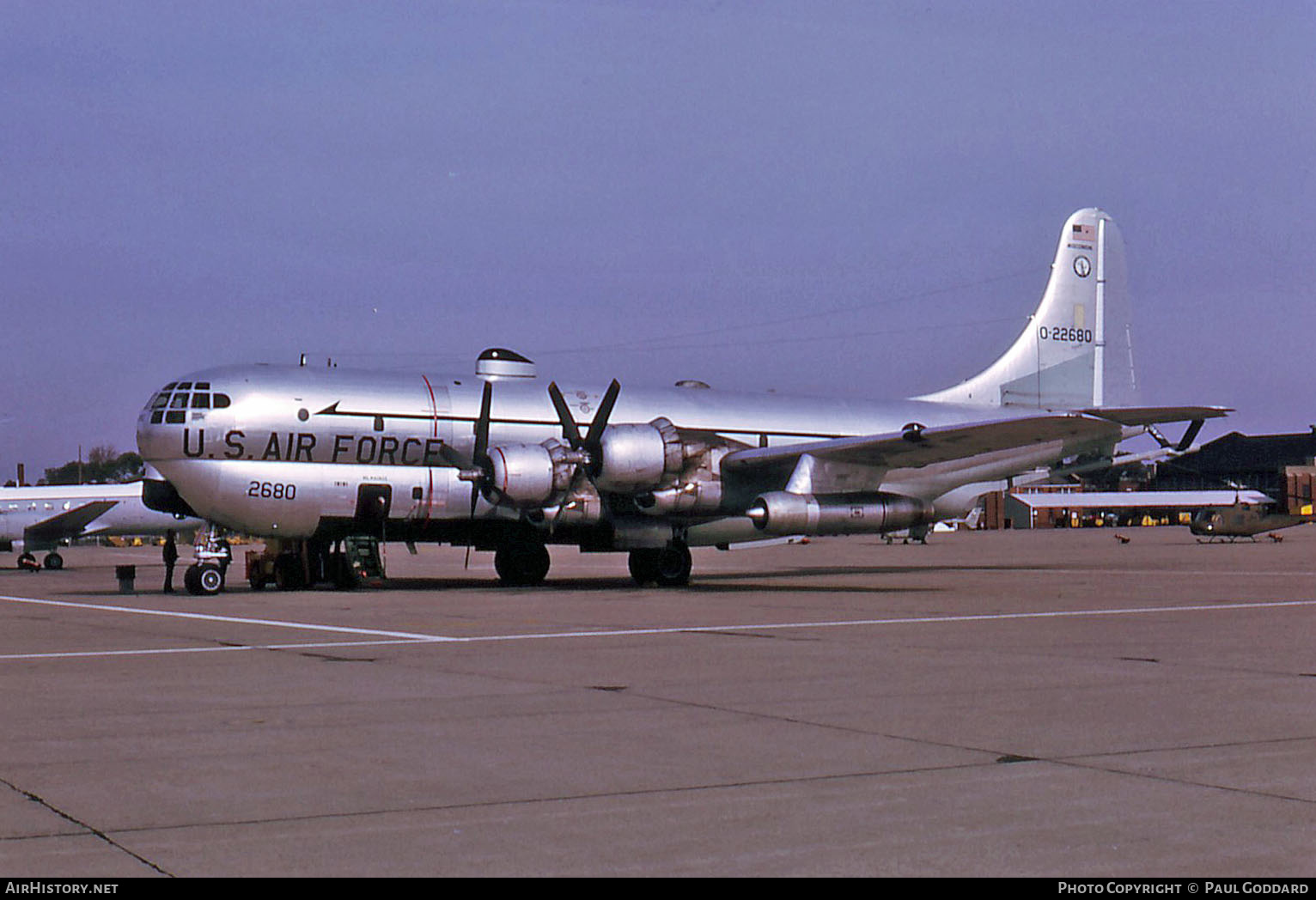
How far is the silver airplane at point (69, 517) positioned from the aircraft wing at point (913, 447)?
109 ft

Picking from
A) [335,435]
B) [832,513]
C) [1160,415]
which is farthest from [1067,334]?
[335,435]

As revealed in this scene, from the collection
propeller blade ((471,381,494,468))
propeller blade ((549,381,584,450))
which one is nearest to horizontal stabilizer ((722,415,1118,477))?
propeller blade ((549,381,584,450))

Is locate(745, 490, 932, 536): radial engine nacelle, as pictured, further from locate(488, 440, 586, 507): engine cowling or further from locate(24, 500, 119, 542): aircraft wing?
locate(24, 500, 119, 542): aircraft wing

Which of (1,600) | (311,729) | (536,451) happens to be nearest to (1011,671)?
(311,729)

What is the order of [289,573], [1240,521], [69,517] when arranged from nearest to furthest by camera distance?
1. [289,573]
2. [69,517]
3. [1240,521]

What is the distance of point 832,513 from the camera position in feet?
89.0

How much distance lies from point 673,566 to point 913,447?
5.82 m

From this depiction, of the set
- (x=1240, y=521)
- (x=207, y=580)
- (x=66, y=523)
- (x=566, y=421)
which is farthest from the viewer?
(x=1240, y=521)

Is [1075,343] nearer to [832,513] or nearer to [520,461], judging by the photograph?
[832,513]

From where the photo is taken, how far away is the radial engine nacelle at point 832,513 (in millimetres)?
26688

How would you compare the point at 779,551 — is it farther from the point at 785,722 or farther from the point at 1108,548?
the point at 785,722

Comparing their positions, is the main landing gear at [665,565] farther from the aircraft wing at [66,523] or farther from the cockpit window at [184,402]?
the aircraft wing at [66,523]
